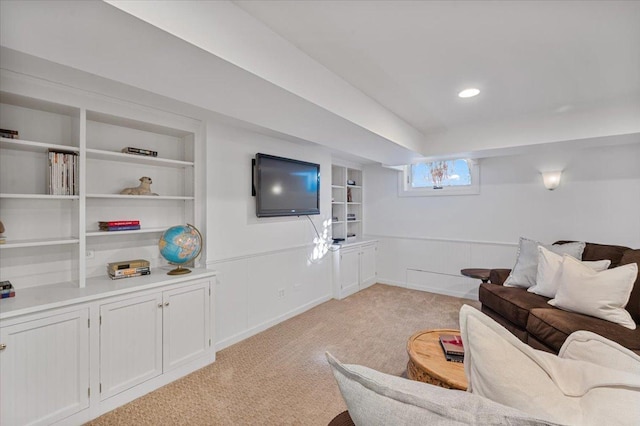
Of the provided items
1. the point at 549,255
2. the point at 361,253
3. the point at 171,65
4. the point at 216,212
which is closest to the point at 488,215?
the point at 549,255

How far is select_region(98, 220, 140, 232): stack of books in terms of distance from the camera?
2.28 meters

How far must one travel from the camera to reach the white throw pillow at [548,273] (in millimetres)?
2670

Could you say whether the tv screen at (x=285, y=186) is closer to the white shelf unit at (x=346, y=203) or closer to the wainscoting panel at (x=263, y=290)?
the wainscoting panel at (x=263, y=290)

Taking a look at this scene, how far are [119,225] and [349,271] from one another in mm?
3170

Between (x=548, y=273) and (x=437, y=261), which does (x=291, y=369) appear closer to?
(x=548, y=273)

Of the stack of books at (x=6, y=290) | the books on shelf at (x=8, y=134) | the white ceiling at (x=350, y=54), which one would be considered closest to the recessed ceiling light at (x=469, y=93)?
the white ceiling at (x=350, y=54)

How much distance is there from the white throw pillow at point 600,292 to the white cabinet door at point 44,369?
364cm

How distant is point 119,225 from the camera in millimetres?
2320

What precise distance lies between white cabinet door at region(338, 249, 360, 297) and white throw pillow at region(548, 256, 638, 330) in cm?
258

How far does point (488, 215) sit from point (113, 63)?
15.2 feet

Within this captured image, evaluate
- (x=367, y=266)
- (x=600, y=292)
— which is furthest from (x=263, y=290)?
(x=600, y=292)

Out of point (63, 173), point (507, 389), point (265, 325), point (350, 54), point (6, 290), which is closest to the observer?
point (507, 389)

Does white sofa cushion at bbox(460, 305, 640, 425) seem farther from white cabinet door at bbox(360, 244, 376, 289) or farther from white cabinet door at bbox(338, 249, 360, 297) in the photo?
white cabinet door at bbox(360, 244, 376, 289)

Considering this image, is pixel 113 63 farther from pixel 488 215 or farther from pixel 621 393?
pixel 488 215
